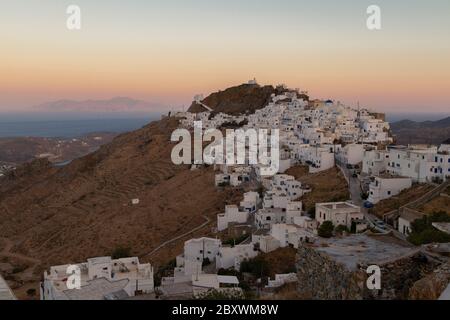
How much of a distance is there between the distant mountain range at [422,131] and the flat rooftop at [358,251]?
197 feet

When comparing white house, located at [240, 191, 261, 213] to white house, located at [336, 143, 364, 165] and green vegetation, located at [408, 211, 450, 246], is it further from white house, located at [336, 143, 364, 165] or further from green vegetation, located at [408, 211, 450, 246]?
green vegetation, located at [408, 211, 450, 246]

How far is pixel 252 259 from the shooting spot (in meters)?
18.9

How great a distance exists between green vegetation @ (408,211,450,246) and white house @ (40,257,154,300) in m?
8.06

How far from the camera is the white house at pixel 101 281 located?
1202 cm

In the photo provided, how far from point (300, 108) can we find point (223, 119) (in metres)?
10.0

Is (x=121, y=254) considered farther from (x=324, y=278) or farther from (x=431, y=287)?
(x=431, y=287)

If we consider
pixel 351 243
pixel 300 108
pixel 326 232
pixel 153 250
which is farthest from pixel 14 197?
pixel 351 243

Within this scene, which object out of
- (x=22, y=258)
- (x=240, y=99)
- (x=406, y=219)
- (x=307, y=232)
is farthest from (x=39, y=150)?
(x=406, y=219)

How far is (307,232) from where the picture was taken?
19375 millimetres

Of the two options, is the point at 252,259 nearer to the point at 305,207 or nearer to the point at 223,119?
the point at 305,207

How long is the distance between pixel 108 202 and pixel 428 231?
32388 mm

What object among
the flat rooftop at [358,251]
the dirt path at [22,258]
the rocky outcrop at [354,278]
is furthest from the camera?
the dirt path at [22,258]

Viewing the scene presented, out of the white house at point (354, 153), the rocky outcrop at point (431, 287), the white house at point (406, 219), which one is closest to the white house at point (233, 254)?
the white house at point (406, 219)

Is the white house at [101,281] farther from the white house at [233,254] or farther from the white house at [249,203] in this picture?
the white house at [249,203]
